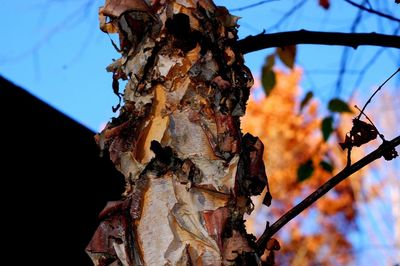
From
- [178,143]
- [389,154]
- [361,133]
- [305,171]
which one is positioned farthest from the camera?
[305,171]

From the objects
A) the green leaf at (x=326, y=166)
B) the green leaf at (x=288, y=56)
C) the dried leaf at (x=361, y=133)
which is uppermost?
the green leaf at (x=288, y=56)

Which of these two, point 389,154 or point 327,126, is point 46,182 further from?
point 389,154

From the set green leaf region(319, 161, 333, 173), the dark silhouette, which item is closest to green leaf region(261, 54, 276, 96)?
green leaf region(319, 161, 333, 173)

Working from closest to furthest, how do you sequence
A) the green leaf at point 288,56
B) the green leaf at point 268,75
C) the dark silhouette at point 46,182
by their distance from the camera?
the green leaf at point 288,56, the green leaf at point 268,75, the dark silhouette at point 46,182

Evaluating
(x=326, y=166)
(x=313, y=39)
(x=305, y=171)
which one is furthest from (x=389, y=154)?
(x=326, y=166)

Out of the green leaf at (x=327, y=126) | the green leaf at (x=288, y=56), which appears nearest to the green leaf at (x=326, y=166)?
the green leaf at (x=327, y=126)

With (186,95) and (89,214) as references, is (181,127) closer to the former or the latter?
(186,95)

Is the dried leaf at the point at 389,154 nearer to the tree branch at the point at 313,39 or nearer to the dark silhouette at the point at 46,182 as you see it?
the tree branch at the point at 313,39
